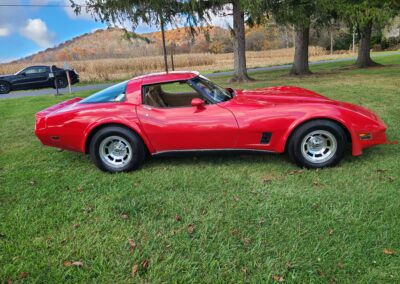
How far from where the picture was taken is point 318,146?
4477 mm

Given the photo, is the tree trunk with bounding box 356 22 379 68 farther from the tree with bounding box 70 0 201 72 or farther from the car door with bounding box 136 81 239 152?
the car door with bounding box 136 81 239 152

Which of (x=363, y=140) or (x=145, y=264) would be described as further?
(x=363, y=140)

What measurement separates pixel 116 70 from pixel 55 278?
28.3m

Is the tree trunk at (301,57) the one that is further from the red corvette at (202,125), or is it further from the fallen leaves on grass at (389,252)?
the fallen leaves on grass at (389,252)

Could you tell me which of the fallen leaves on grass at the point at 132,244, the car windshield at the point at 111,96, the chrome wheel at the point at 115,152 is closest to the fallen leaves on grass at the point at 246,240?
the fallen leaves on grass at the point at 132,244

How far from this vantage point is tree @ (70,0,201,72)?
15.2 metres

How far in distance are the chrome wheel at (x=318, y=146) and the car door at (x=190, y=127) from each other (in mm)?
863

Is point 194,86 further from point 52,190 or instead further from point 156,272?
point 156,272

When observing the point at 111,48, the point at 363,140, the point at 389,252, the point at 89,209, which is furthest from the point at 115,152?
the point at 111,48

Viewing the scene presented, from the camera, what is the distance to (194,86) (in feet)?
15.6

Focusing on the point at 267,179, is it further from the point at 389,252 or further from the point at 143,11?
the point at 143,11

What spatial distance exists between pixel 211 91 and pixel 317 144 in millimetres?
1521

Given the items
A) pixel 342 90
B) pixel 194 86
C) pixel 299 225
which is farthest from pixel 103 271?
pixel 342 90

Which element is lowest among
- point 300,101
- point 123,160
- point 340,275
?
point 340,275
